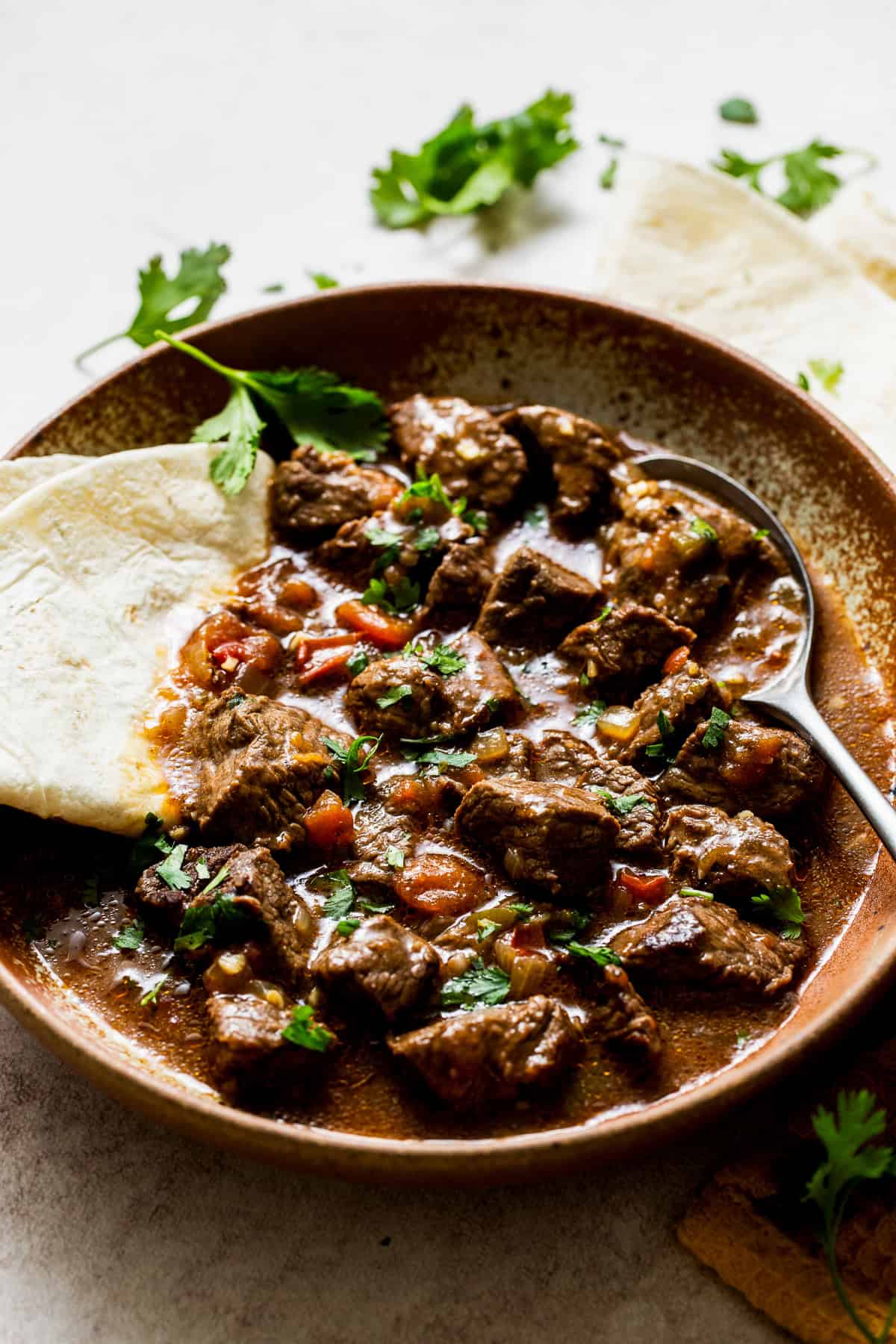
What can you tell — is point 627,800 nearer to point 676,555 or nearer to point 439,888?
point 439,888

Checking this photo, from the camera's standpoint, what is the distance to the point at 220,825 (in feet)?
16.7

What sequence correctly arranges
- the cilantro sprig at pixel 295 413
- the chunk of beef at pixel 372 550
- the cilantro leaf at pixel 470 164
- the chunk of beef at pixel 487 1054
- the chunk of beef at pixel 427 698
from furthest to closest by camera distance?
the cilantro leaf at pixel 470 164 < the cilantro sprig at pixel 295 413 < the chunk of beef at pixel 372 550 < the chunk of beef at pixel 427 698 < the chunk of beef at pixel 487 1054

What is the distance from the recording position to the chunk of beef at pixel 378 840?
5.01 meters

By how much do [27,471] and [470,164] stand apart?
3.40 meters

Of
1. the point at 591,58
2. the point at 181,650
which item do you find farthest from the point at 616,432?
the point at 591,58

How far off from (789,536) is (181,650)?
9.17ft

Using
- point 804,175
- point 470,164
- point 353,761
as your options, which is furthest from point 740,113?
point 353,761

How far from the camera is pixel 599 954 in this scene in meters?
4.73

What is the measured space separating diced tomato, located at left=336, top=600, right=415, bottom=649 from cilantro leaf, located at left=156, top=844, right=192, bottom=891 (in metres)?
1.33

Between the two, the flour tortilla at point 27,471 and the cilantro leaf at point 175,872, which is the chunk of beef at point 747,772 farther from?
the flour tortilla at point 27,471

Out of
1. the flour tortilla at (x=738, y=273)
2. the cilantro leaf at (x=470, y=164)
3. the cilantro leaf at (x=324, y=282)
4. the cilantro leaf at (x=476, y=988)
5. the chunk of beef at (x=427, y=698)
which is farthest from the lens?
the cilantro leaf at (x=470, y=164)

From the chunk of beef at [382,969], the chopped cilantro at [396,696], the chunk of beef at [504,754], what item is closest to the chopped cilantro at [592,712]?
the chunk of beef at [504,754]

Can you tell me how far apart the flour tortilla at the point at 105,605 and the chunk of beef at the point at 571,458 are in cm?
130

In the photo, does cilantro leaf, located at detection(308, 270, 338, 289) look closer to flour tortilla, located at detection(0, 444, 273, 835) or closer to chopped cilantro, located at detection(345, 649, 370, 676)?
flour tortilla, located at detection(0, 444, 273, 835)
